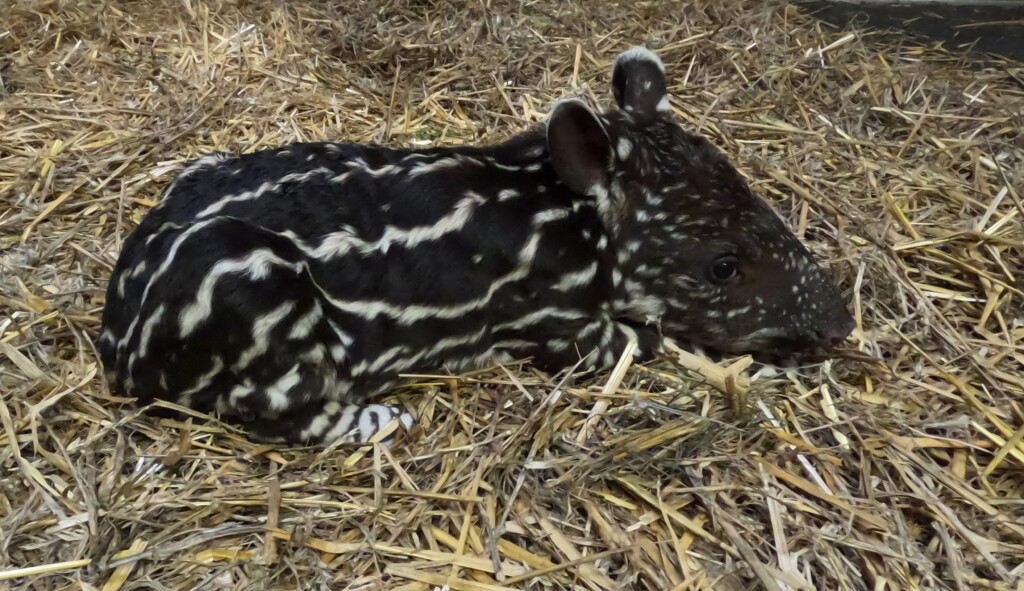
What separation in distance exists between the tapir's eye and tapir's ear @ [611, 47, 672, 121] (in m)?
0.57

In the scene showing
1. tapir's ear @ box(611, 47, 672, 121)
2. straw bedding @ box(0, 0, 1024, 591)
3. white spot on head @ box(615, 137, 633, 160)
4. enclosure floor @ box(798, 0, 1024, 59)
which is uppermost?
tapir's ear @ box(611, 47, 672, 121)

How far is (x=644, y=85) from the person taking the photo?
2449mm

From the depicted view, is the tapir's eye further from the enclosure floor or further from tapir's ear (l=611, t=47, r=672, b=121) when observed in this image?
the enclosure floor

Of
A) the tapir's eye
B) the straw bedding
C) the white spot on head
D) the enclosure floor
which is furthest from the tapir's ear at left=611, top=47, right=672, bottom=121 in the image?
the enclosure floor

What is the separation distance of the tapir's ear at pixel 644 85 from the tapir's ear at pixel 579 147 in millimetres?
380

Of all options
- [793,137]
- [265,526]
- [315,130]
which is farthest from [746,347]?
[315,130]

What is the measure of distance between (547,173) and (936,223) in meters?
1.80

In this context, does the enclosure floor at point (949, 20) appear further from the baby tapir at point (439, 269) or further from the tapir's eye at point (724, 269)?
the tapir's eye at point (724, 269)

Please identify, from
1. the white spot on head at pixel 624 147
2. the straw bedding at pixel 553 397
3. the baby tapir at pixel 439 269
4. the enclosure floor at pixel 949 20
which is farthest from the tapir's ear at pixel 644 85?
the enclosure floor at pixel 949 20

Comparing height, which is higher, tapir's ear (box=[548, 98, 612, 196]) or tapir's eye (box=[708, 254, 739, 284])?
tapir's ear (box=[548, 98, 612, 196])

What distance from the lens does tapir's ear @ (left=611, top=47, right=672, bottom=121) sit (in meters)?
2.44

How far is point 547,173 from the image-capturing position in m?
2.25

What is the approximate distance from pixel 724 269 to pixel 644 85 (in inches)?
28.8

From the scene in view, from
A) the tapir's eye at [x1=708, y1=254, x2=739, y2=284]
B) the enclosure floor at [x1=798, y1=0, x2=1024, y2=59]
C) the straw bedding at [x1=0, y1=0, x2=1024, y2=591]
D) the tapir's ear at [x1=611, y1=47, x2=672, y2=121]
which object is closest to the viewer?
the straw bedding at [x1=0, y1=0, x2=1024, y2=591]
